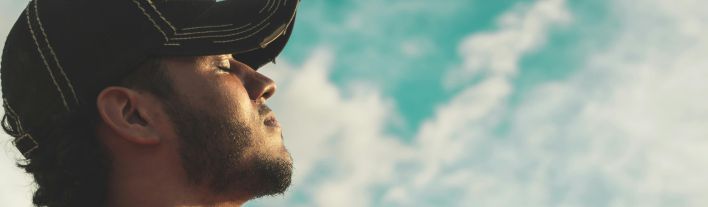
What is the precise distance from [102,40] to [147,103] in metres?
0.45

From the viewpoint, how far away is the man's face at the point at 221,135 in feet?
18.4

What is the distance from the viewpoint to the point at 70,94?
5777 millimetres

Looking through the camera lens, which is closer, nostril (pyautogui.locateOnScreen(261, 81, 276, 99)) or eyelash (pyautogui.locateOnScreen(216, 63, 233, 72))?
eyelash (pyautogui.locateOnScreen(216, 63, 233, 72))

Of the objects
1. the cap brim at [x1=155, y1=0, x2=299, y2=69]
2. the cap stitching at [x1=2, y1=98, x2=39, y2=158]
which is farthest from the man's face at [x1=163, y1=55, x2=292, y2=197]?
the cap stitching at [x1=2, y1=98, x2=39, y2=158]

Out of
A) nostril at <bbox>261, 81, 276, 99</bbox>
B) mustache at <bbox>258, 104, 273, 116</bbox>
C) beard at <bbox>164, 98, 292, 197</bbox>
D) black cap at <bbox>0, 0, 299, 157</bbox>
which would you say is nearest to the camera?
beard at <bbox>164, 98, 292, 197</bbox>

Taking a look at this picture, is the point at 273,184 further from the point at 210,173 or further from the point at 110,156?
the point at 110,156

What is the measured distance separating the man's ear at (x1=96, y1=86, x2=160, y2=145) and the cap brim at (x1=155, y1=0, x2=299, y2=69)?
0.30m

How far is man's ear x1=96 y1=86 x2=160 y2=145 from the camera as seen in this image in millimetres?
5680

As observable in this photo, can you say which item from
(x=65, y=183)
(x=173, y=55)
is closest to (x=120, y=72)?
(x=173, y=55)

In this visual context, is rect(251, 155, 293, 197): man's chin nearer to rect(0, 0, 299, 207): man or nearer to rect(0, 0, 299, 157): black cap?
rect(0, 0, 299, 207): man

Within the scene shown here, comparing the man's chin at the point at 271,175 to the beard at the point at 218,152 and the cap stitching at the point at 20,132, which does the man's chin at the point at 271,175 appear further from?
the cap stitching at the point at 20,132

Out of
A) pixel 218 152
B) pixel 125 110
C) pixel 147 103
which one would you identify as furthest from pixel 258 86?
pixel 125 110

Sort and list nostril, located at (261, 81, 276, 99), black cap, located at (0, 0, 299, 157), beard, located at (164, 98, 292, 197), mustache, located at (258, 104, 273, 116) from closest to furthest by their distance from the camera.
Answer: beard, located at (164, 98, 292, 197) → black cap, located at (0, 0, 299, 157) → mustache, located at (258, 104, 273, 116) → nostril, located at (261, 81, 276, 99)

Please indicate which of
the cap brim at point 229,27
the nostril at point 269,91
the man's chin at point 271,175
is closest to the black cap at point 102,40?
the cap brim at point 229,27
